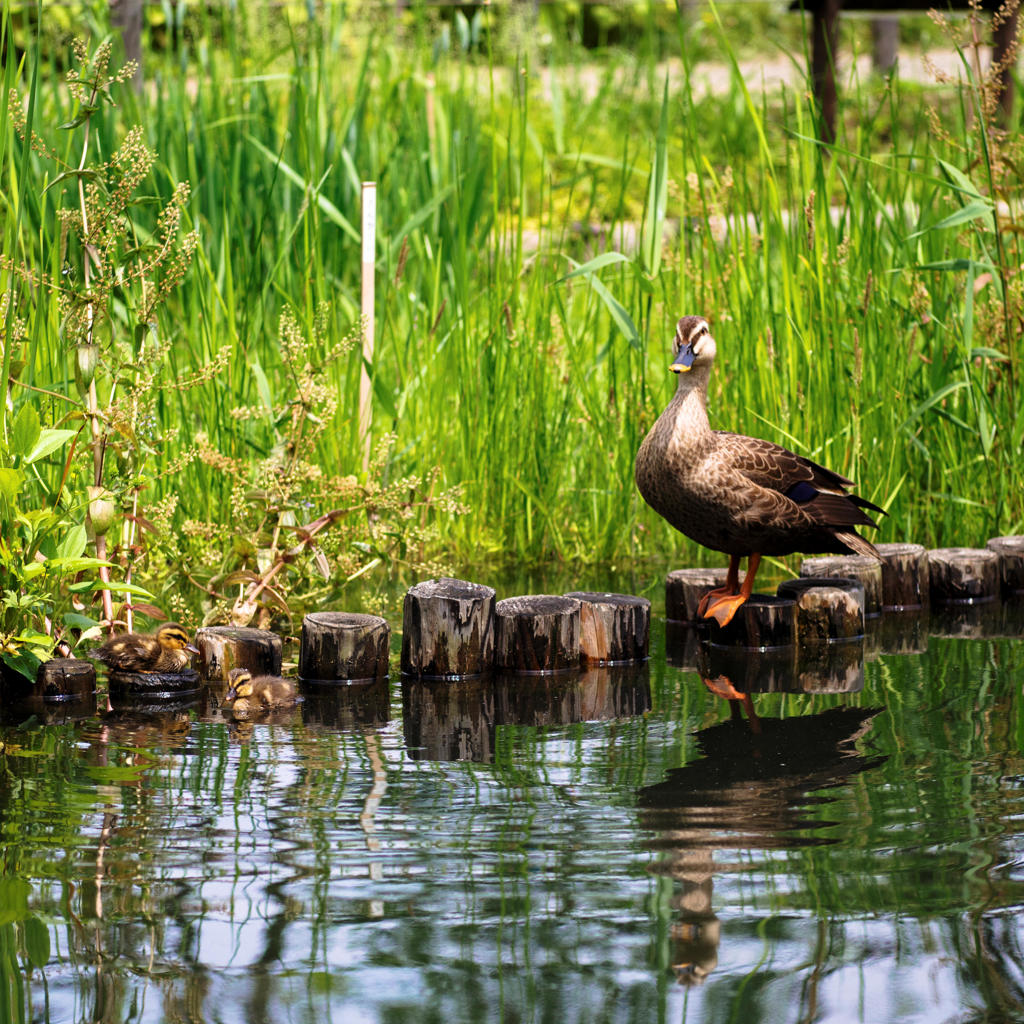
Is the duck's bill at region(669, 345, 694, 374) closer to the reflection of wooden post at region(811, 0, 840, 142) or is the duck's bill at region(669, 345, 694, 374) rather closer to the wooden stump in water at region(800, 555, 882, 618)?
the wooden stump in water at region(800, 555, 882, 618)

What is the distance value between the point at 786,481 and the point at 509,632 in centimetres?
104

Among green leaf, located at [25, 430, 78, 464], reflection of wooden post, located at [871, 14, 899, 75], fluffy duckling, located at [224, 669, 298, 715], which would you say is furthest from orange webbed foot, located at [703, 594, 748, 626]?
reflection of wooden post, located at [871, 14, 899, 75]

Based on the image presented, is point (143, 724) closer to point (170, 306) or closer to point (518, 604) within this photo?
point (518, 604)

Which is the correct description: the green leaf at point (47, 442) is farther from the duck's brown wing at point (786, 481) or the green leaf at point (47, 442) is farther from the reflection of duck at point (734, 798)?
the duck's brown wing at point (786, 481)

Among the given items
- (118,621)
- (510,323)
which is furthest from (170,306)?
(118,621)

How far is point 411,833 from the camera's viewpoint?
3.04 metres

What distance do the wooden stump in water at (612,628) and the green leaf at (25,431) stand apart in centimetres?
173

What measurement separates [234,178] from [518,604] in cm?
327

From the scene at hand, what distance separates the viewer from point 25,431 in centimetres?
391

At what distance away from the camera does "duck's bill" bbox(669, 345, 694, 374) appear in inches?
176

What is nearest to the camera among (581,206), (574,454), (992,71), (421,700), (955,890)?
(955,890)

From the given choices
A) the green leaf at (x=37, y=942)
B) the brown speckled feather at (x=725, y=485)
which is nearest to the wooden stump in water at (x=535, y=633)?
the brown speckled feather at (x=725, y=485)

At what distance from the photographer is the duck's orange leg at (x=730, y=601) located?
475 centimetres

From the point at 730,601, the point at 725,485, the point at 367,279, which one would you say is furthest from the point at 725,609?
the point at 367,279
